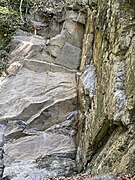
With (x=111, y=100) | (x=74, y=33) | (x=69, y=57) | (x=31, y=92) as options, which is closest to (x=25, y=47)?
(x=69, y=57)

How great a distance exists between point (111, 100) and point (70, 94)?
137 inches

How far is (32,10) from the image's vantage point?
11.1m

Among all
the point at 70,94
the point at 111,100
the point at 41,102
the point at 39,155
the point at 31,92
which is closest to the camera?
the point at 111,100

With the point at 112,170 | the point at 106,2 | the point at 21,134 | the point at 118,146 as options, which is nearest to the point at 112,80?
the point at 118,146

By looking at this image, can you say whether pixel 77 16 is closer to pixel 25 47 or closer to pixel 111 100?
pixel 25 47

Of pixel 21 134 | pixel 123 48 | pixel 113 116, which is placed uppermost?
pixel 123 48

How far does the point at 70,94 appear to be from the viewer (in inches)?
330

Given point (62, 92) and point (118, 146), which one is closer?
point (118, 146)

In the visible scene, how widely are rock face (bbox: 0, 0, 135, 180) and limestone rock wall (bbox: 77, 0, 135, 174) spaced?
1 cm

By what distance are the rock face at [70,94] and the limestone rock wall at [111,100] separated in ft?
0.05

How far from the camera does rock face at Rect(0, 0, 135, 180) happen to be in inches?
188

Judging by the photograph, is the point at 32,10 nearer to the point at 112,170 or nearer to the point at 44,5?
the point at 44,5

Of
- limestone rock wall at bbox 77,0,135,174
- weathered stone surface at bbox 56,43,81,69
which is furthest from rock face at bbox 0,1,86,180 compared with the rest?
limestone rock wall at bbox 77,0,135,174

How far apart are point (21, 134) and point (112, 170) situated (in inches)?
142
